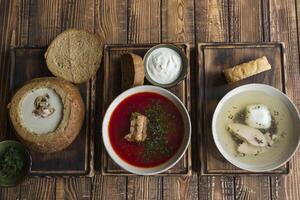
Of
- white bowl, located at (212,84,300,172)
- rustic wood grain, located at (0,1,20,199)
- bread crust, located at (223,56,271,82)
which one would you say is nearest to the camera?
white bowl, located at (212,84,300,172)

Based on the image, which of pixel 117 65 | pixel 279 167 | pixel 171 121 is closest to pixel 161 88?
pixel 171 121

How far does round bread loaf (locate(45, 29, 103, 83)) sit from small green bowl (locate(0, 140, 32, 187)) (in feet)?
1.17

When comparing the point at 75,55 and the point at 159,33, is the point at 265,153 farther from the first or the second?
the point at 75,55

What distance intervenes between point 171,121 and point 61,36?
65cm

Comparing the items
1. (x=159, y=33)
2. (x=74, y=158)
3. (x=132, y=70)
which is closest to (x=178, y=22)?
(x=159, y=33)

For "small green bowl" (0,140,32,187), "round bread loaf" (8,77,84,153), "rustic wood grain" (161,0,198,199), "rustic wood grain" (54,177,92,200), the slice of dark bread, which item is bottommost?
"rustic wood grain" (54,177,92,200)

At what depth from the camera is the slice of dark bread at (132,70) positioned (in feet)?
5.48

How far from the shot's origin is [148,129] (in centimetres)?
166

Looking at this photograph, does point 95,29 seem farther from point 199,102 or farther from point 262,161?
point 262,161

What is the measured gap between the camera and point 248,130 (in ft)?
5.39

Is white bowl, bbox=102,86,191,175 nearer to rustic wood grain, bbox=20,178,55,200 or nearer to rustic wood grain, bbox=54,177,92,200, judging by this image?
rustic wood grain, bbox=54,177,92,200

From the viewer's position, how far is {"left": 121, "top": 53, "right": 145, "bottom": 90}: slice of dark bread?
1670mm

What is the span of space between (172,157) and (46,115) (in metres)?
0.55

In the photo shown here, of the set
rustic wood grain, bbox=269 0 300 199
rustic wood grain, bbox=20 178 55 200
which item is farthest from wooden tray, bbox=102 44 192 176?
rustic wood grain, bbox=269 0 300 199
